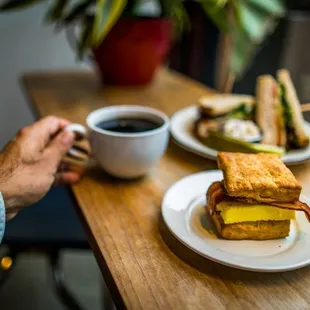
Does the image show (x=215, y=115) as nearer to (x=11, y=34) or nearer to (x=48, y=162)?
(x=48, y=162)

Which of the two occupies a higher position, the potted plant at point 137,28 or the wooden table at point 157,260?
the potted plant at point 137,28

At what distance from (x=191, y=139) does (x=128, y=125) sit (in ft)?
0.46

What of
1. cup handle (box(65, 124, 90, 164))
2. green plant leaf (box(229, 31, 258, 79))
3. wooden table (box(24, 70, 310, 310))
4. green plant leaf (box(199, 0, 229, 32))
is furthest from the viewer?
green plant leaf (box(229, 31, 258, 79))

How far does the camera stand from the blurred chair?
105 cm

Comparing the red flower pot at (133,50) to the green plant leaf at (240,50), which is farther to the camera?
the green plant leaf at (240,50)

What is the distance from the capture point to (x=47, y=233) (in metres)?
1.06

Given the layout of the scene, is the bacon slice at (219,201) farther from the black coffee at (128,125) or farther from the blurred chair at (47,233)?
the blurred chair at (47,233)

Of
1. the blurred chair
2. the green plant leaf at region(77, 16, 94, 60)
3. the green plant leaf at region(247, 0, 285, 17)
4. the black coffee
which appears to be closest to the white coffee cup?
the black coffee

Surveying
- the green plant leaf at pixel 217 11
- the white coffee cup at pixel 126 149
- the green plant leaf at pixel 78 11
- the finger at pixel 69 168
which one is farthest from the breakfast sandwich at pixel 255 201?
the green plant leaf at pixel 78 11

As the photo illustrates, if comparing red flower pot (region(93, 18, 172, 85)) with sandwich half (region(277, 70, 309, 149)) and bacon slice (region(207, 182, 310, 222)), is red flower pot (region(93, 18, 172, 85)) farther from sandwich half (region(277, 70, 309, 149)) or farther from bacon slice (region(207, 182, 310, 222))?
bacon slice (region(207, 182, 310, 222))

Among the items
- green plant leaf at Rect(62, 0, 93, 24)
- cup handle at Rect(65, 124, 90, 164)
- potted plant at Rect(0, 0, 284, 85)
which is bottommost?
cup handle at Rect(65, 124, 90, 164)

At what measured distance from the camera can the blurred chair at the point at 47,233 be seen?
3.43 feet

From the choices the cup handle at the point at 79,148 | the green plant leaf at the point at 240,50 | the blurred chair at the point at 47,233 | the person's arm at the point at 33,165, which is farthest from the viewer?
the green plant leaf at the point at 240,50

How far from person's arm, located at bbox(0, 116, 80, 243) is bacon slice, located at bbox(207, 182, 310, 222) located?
259mm
